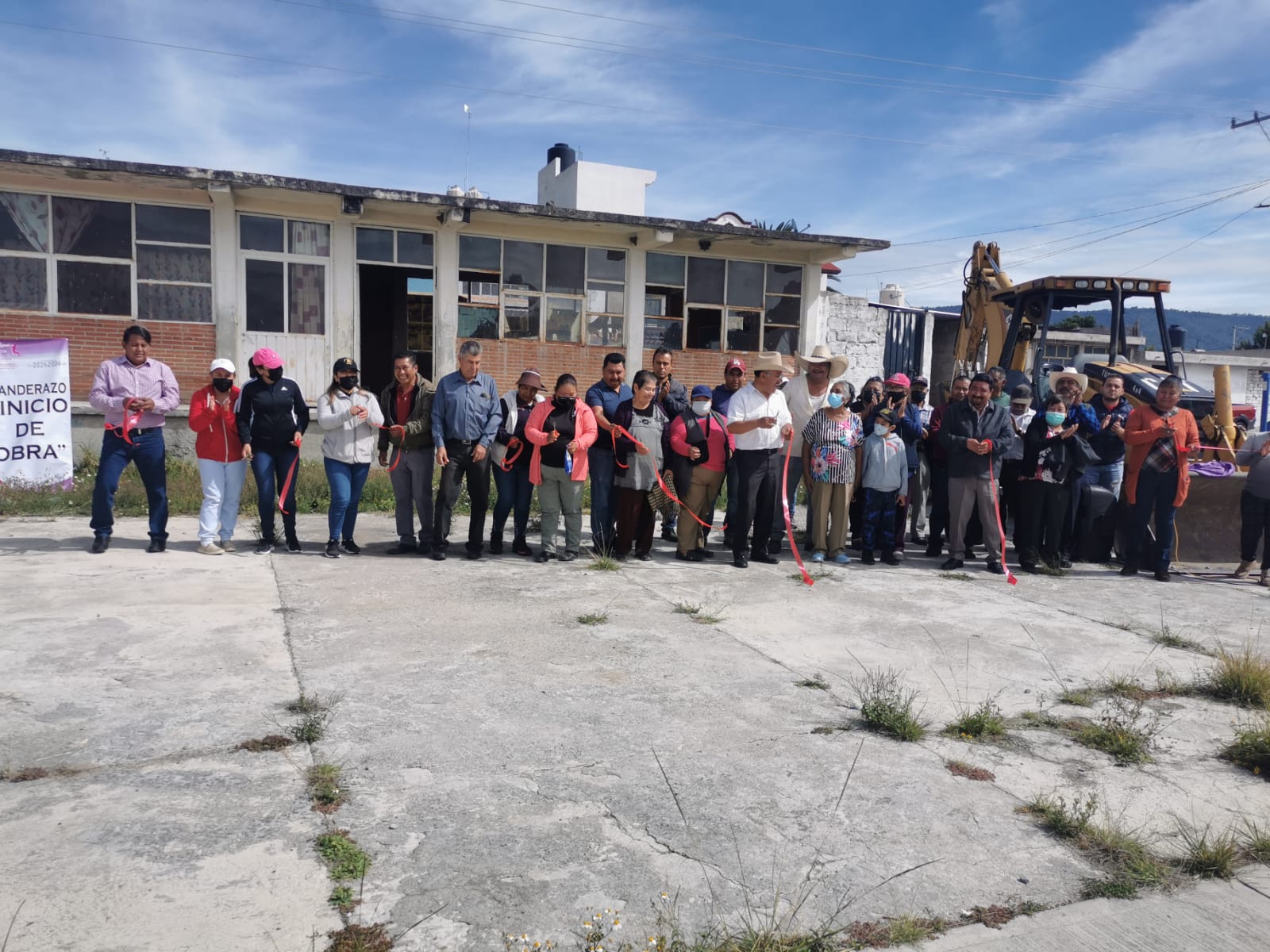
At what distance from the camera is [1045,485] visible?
8.61 metres

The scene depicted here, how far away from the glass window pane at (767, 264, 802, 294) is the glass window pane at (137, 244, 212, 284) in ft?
30.6

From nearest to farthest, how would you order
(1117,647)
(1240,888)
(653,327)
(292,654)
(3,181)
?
1. (1240,888)
2. (292,654)
3. (1117,647)
4. (3,181)
5. (653,327)

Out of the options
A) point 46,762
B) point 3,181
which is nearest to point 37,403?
point 3,181

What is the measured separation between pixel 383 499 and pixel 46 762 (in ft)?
24.7

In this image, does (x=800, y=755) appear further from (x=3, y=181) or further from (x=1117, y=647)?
(x=3, y=181)

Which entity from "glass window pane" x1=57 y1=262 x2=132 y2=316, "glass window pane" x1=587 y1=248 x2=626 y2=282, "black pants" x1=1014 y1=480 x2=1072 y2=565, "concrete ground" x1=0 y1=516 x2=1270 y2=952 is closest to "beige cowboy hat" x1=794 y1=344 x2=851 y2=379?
"black pants" x1=1014 y1=480 x2=1072 y2=565

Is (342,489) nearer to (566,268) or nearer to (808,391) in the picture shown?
(808,391)

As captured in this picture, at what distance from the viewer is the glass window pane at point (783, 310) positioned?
17.0 meters

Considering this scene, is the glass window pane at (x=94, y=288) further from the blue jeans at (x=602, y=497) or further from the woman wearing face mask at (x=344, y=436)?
the blue jeans at (x=602, y=497)

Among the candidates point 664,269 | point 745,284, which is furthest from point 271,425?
point 745,284

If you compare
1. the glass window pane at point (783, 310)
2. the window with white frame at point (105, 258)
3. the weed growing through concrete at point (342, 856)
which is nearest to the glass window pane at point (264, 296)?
the window with white frame at point (105, 258)

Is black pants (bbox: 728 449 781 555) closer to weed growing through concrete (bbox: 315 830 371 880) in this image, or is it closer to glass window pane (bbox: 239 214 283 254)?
weed growing through concrete (bbox: 315 830 371 880)

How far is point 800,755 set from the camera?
13.6 ft

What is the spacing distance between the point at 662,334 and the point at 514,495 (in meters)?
8.45
